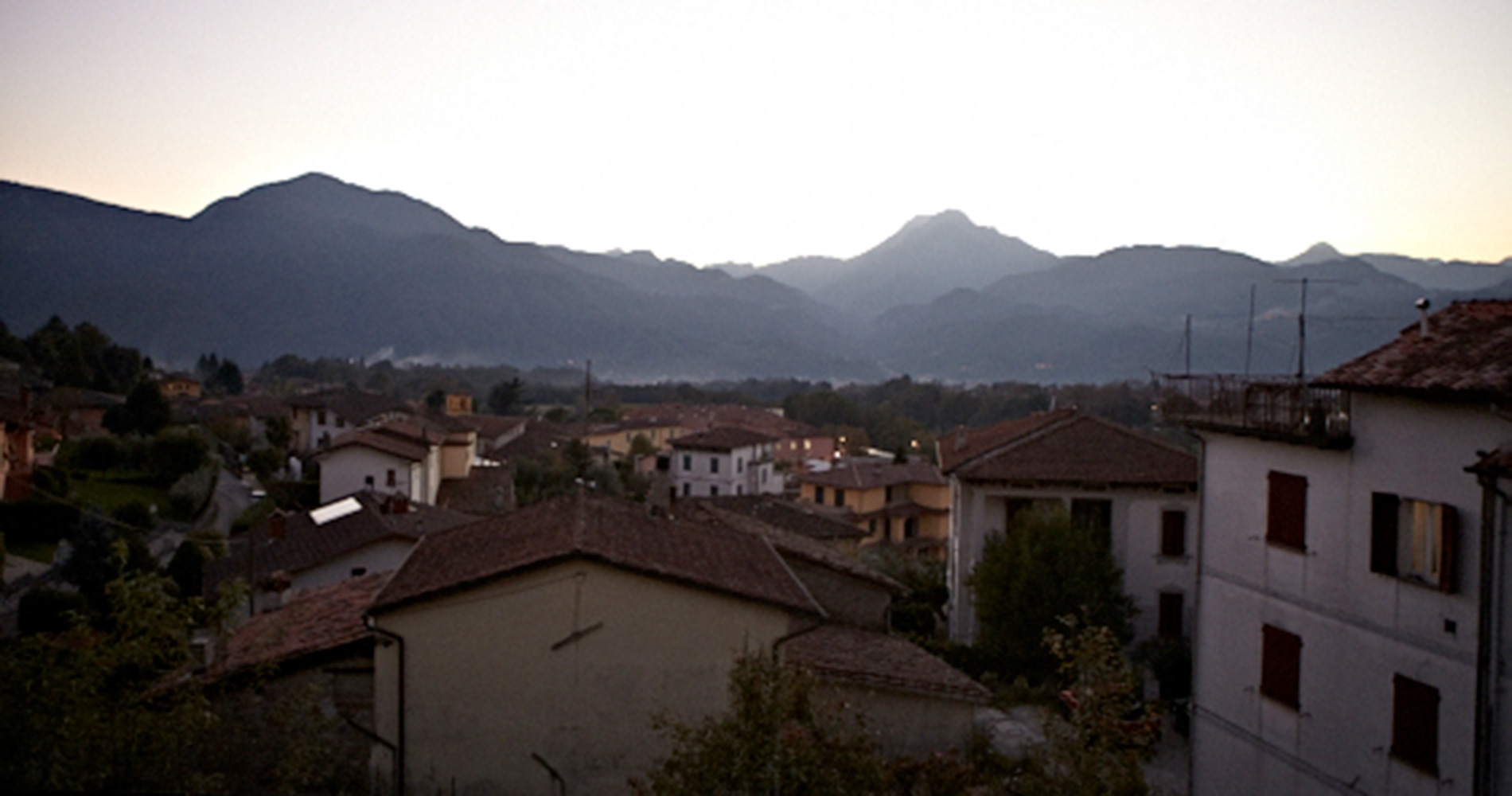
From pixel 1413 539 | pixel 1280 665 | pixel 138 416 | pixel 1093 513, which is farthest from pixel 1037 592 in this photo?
pixel 138 416

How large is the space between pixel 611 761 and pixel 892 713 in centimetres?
477

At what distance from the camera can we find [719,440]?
64.2 meters

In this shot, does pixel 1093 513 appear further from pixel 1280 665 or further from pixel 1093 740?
pixel 1093 740

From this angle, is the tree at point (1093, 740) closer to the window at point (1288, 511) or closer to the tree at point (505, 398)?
the window at point (1288, 511)

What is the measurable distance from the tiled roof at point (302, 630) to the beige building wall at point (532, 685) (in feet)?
3.22

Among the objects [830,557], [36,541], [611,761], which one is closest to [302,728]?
[611,761]

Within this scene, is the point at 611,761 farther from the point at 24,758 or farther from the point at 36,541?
the point at 36,541

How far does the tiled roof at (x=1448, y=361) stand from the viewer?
38.4ft

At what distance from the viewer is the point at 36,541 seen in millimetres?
34219

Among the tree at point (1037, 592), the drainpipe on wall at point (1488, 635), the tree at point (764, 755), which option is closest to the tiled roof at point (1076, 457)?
the tree at point (1037, 592)

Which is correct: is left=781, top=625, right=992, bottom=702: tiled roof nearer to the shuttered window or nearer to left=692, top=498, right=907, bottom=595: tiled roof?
left=692, top=498, right=907, bottom=595: tiled roof

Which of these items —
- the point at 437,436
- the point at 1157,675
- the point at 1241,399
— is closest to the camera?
the point at 1241,399

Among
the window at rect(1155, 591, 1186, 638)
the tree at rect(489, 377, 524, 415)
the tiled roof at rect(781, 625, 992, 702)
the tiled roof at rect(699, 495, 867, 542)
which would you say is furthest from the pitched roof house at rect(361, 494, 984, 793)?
the tree at rect(489, 377, 524, 415)

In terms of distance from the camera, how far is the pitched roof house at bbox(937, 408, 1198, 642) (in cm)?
2738
